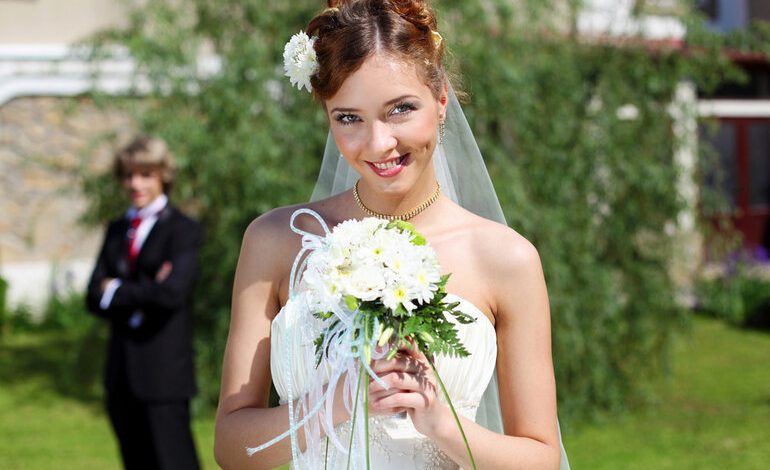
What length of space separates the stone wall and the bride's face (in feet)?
32.3

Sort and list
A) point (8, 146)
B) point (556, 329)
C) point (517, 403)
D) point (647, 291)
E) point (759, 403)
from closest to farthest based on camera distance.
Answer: point (517, 403) → point (556, 329) → point (647, 291) → point (759, 403) → point (8, 146)

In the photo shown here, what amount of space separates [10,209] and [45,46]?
1.94 m

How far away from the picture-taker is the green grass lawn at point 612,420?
277 inches

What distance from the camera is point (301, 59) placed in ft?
7.75

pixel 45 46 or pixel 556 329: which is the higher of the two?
pixel 45 46

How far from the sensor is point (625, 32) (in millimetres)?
7750

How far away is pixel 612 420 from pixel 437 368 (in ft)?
19.4

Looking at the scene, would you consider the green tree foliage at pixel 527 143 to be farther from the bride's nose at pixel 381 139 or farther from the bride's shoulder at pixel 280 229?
the bride's nose at pixel 381 139

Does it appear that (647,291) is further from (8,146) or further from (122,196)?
(8,146)

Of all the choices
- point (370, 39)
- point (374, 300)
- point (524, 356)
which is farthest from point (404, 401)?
point (370, 39)

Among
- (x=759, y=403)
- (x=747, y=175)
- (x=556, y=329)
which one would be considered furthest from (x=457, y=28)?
(x=747, y=175)

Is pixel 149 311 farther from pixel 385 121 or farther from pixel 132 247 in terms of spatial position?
pixel 385 121

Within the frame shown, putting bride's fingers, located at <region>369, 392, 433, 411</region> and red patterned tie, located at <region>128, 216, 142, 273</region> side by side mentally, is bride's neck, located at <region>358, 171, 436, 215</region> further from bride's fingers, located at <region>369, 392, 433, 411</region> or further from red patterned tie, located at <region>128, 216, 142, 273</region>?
red patterned tie, located at <region>128, 216, 142, 273</region>

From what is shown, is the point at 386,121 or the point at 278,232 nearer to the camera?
the point at 386,121
